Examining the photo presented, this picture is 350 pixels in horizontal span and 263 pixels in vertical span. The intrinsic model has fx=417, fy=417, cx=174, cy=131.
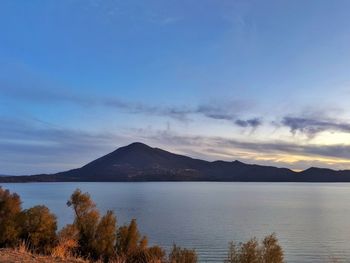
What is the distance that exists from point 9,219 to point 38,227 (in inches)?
123

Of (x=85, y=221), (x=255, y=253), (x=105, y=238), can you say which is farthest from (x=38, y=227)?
(x=255, y=253)

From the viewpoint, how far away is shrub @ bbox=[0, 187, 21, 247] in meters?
29.9

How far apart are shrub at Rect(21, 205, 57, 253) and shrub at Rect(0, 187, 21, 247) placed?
71 cm

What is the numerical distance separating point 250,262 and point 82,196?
59.8 feet

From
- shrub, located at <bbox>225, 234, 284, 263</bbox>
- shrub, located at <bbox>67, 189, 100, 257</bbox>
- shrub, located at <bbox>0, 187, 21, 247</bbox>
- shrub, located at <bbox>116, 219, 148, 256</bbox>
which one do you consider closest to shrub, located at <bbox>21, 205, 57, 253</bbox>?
shrub, located at <bbox>0, 187, 21, 247</bbox>

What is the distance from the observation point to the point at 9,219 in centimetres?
3297

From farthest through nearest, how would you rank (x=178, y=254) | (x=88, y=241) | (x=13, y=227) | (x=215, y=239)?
(x=215, y=239)
(x=88, y=241)
(x=13, y=227)
(x=178, y=254)

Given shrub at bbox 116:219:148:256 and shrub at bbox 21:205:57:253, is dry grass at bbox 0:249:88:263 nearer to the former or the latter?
shrub at bbox 21:205:57:253

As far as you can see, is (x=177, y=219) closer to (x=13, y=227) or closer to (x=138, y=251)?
(x=138, y=251)

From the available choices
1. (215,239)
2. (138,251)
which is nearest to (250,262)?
(138,251)

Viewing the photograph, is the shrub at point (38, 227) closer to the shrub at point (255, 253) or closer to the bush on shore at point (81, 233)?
the bush on shore at point (81, 233)

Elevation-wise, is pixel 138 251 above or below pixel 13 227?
below

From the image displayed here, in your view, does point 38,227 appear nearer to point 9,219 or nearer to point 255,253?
point 9,219

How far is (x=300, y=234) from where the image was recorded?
63.2 metres
